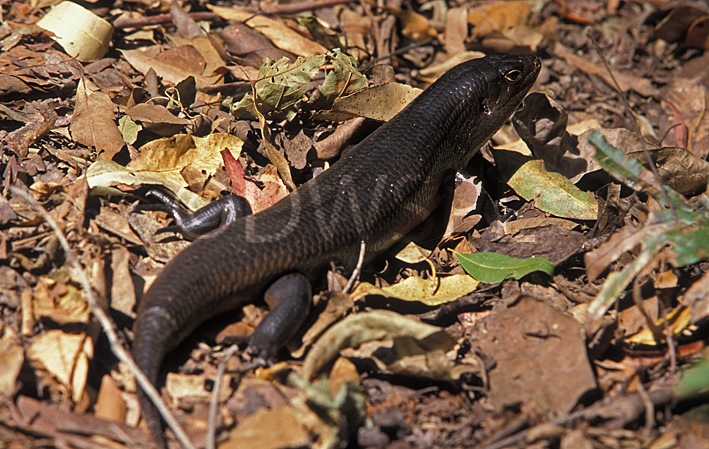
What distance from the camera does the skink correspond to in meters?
3.54

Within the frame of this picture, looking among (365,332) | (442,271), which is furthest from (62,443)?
(442,271)

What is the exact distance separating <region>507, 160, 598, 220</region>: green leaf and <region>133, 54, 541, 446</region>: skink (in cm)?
57

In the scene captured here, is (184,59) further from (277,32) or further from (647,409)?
(647,409)

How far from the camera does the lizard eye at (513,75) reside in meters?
5.41

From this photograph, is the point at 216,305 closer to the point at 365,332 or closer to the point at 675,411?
the point at 365,332

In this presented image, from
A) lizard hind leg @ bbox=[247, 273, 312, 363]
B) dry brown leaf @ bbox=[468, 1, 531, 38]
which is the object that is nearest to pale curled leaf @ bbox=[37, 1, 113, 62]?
→ lizard hind leg @ bbox=[247, 273, 312, 363]

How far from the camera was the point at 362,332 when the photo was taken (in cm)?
356

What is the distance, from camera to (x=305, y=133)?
530 centimetres

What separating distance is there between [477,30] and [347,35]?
1.71 m

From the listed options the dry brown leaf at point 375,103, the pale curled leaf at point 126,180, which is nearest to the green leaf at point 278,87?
the dry brown leaf at point 375,103

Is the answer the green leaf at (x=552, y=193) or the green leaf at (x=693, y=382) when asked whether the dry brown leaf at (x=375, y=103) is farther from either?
the green leaf at (x=693, y=382)

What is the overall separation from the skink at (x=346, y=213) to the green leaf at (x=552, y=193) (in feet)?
1.86

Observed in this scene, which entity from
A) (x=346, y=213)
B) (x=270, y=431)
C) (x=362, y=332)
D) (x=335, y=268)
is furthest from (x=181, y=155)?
(x=270, y=431)

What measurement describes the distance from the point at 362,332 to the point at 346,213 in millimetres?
1038
